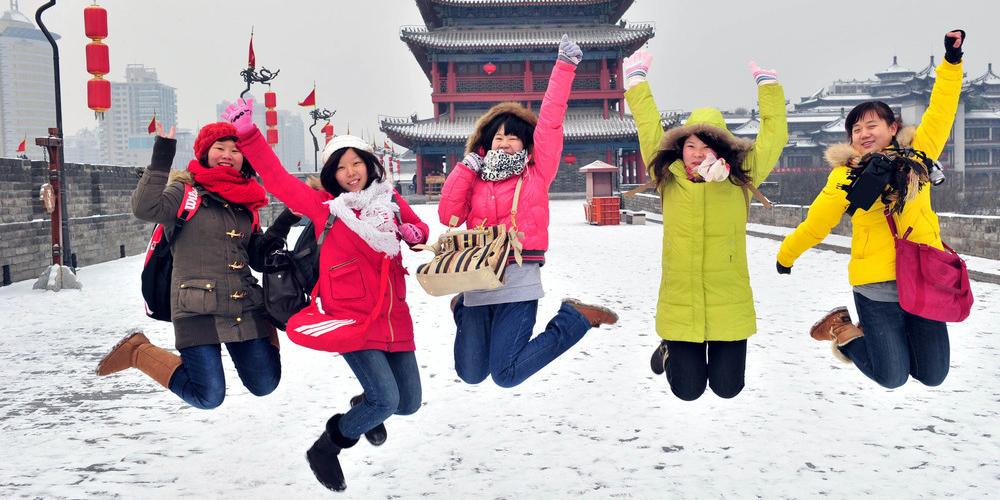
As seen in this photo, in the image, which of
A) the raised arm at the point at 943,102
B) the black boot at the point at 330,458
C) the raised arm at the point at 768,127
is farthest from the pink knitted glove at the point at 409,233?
the raised arm at the point at 943,102

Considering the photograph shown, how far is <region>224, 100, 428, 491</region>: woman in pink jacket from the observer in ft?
9.32

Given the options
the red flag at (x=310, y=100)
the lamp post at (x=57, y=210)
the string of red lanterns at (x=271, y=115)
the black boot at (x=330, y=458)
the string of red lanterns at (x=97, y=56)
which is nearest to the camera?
the black boot at (x=330, y=458)

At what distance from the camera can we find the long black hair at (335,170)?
3066mm

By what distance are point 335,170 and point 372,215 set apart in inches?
11.1

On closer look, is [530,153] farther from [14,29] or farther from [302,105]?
[14,29]

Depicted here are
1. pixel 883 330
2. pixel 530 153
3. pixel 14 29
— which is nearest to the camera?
pixel 883 330

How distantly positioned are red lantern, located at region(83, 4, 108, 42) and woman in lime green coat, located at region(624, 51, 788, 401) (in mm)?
9568

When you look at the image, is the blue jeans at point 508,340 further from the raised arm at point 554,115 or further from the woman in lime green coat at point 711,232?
the raised arm at point 554,115

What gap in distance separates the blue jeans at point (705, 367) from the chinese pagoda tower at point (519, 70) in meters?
28.9

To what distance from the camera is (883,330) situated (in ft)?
10.3

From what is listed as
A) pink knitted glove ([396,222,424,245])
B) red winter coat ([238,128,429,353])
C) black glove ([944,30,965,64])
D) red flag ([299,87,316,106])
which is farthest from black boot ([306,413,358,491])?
red flag ([299,87,316,106])

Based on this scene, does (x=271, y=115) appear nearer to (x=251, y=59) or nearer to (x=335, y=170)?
(x=251, y=59)

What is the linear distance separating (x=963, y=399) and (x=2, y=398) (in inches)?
215

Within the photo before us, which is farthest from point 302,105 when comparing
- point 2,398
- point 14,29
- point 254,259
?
point 14,29
